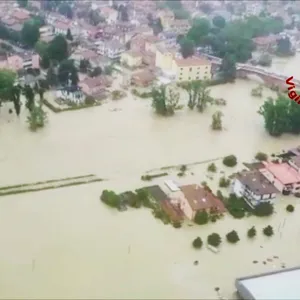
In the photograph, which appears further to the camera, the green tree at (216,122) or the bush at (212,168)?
the green tree at (216,122)

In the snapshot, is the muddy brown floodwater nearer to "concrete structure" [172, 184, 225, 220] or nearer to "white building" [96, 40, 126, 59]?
"concrete structure" [172, 184, 225, 220]

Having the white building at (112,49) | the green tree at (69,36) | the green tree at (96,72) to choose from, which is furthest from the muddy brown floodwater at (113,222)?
the green tree at (69,36)

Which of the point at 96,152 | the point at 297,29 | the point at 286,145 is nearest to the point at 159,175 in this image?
the point at 96,152

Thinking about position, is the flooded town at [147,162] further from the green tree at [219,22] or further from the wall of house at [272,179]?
the green tree at [219,22]

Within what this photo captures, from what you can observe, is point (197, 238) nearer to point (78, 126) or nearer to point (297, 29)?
point (78, 126)

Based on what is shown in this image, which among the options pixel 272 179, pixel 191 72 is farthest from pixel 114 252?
pixel 191 72
